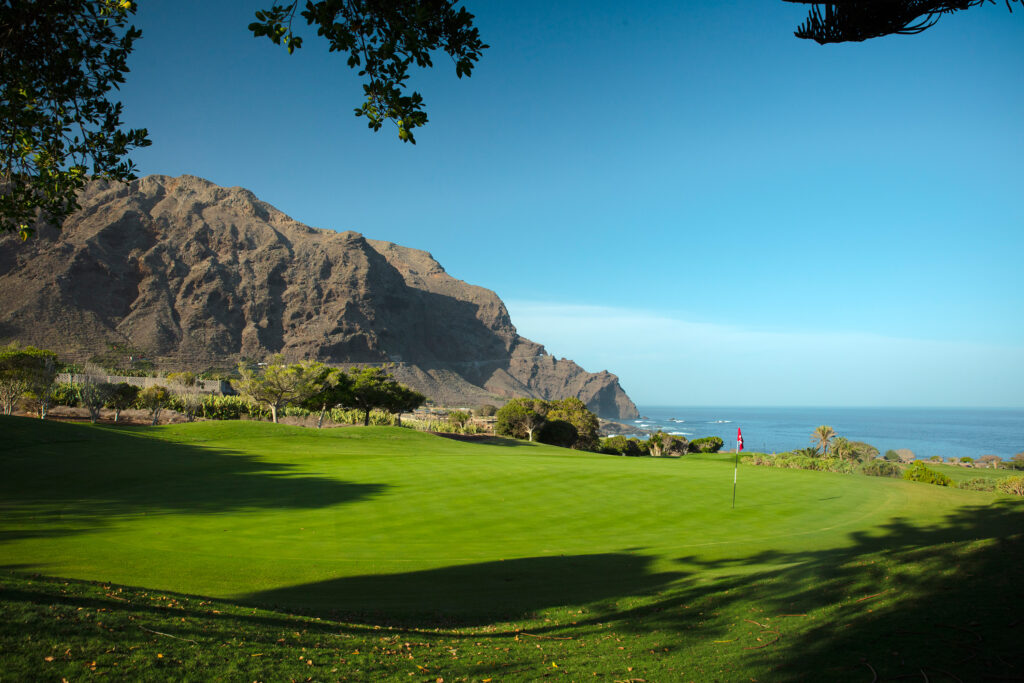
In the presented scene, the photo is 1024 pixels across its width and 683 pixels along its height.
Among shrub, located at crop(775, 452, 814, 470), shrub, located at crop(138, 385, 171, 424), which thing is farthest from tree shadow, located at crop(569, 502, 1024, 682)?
shrub, located at crop(138, 385, 171, 424)

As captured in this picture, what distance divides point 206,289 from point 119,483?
134 m

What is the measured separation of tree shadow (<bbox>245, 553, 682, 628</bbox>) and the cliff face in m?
111

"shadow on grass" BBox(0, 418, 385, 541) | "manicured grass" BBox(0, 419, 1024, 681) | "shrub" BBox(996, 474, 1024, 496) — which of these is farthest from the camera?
"shrub" BBox(996, 474, 1024, 496)

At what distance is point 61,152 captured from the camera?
8.49 metres

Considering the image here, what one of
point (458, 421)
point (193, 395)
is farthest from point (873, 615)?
point (458, 421)

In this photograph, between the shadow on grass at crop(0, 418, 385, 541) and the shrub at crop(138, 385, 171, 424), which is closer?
the shadow on grass at crop(0, 418, 385, 541)

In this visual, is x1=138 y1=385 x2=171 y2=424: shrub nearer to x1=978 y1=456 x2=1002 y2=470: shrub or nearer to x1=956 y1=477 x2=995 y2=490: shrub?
x1=956 y1=477 x2=995 y2=490: shrub

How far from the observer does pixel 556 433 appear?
5528 cm

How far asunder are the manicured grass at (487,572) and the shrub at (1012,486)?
2853mm

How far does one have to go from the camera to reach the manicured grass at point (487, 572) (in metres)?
4.55

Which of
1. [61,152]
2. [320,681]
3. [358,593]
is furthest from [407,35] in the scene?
[358,593]

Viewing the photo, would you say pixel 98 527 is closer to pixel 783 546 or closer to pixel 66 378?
pixel 783 546

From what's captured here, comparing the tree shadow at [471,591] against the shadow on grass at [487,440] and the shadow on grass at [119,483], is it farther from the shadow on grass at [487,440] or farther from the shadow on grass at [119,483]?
the shadow on grass at [487,440]

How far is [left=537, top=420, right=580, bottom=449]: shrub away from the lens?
5516 cm
